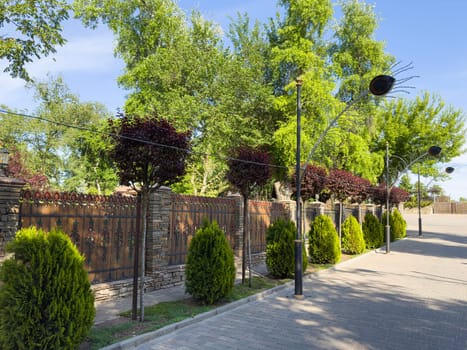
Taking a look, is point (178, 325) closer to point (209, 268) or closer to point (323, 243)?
point (209, 268)

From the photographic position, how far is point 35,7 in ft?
43.0

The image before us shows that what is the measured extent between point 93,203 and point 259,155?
4208mm

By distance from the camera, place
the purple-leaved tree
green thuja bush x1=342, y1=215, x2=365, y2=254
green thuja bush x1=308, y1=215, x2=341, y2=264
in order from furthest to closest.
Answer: green thuja bush x1=342, y1=215, x2=365, y2=254
green thuja bush x1=308, y1=215, x2=341, y2=264
the purple-leaved tree

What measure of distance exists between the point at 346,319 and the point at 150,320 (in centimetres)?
350

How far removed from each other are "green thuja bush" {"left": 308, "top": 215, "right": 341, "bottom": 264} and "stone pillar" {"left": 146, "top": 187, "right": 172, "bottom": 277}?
6.70m

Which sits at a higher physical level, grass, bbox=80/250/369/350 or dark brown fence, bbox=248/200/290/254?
dark brown fence, bbox=248/200/290/254

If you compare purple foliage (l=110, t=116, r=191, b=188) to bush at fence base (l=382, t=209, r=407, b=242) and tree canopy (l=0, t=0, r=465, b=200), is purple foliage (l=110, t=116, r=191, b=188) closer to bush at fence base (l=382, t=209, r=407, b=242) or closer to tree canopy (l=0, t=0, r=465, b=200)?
tree canopy (l=0, t=0, r=465, b=200)

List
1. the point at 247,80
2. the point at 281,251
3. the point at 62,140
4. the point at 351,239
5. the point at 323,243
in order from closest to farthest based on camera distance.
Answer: the point at 281,251 < the point at 323,243 < the point at 351,239 < the point at 247,80 < the point at 62,140

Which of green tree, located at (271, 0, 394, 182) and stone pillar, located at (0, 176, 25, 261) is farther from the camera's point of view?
green tree, located at (271, 0, 394, 182)

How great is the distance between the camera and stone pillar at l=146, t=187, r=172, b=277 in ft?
30.6

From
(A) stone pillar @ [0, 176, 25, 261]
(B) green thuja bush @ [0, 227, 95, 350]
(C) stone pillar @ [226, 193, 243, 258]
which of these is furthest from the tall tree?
(B) green thuja bush @ [0, 227, 95, 350]

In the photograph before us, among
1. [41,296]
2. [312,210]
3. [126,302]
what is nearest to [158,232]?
[126,302]

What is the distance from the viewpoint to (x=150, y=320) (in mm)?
6797

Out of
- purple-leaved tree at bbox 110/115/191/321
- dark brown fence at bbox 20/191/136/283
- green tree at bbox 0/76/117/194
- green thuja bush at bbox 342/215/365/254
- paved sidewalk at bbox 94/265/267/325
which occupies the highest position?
green tree at bbox 0/76/117/194
